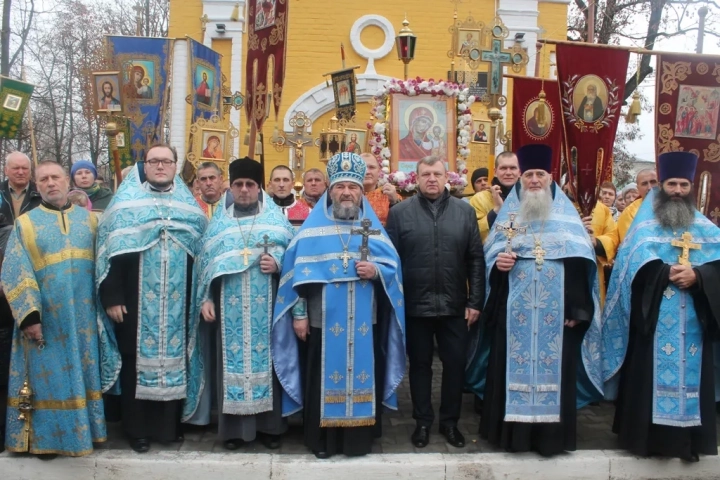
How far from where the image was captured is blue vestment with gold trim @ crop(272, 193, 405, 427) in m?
4.12

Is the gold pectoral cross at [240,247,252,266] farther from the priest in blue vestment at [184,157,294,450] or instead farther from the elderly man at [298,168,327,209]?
the elderly man at [298,168,327,209]

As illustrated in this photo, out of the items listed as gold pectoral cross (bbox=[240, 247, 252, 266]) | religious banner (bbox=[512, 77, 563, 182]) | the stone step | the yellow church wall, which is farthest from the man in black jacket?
the yellow church wall

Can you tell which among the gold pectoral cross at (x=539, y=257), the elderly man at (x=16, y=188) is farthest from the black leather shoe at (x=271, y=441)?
the elderly man at (x=16, y=188)

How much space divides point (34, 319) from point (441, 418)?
9.07 ft

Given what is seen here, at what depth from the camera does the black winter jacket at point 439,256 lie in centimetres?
428

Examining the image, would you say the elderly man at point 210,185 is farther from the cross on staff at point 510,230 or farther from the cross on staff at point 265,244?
the cross on staff at point 510,230

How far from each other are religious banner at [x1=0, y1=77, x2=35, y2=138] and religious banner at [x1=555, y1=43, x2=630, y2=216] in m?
4.56

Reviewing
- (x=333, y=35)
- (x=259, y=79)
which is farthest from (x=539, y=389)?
(x=333, y=35)

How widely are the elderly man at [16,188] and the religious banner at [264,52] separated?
77.0 inches

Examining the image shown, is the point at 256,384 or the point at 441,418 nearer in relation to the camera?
the point at 256,384

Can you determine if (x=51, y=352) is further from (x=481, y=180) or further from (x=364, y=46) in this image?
(x=364, y=46)

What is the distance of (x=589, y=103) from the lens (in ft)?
17.8

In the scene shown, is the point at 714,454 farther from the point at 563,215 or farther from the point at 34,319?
the point at 34,319

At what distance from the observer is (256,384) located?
4.20m
